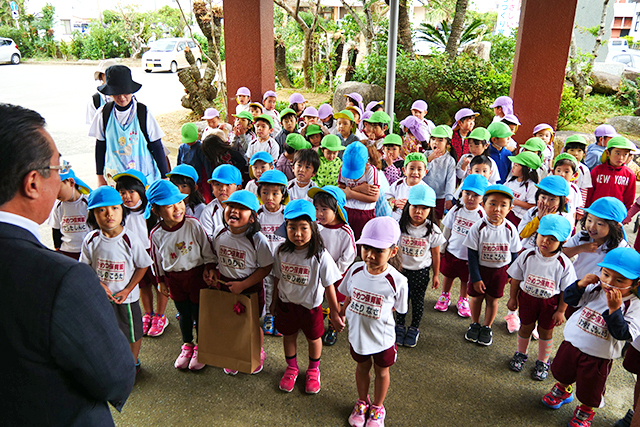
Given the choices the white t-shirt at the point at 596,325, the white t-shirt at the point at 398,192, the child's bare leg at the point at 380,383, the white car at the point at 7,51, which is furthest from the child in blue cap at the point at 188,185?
the white car at the point at 7,51

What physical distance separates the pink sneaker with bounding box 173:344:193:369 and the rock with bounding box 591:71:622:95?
14.7m

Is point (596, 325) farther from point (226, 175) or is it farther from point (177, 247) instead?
point (226, 175)

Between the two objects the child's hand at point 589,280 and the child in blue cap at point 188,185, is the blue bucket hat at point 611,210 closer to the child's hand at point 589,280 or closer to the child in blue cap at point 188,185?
the child's hand at point 589,280

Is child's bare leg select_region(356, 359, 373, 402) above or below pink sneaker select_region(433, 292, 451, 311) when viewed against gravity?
above

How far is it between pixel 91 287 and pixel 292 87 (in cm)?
1475

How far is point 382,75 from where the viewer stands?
10.8 m

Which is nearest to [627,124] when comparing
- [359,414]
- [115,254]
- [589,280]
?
[589,280]

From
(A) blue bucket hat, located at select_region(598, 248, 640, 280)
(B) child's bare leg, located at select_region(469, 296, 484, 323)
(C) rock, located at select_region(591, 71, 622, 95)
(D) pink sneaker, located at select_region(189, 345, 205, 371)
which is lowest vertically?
(D) pink sneaker, located at select_region(189, 345, 205, 371)

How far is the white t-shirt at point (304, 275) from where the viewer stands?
120 inches

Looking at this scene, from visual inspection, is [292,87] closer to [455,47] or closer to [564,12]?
[455,47]

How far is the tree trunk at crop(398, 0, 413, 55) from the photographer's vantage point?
36.8 feet

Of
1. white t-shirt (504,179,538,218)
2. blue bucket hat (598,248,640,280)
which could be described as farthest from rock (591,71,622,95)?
blue bucket hat (598,248,640,280)

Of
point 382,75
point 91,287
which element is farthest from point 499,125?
point 382,75

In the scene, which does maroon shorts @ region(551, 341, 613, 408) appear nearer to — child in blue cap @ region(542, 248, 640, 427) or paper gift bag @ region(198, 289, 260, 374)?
child in blue cap @ region(542, 248, 640, 427)
